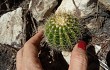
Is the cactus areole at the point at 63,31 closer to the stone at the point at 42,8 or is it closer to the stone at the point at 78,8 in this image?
the stone at the point at 78,8

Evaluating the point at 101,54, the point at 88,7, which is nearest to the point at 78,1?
the point at 88,7

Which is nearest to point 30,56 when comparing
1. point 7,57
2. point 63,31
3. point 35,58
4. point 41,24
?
point 35,58

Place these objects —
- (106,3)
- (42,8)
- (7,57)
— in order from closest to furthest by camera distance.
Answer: (106,3) → (42,8) → (7,57)

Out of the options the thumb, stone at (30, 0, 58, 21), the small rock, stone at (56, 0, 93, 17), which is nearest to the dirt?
stone at (30, 0, 58, 21)

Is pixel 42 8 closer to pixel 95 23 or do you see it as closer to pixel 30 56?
pixel 95 23

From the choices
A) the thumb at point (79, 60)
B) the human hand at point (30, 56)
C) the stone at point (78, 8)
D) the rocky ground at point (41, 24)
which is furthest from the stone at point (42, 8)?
the thumb at point (79, 60)

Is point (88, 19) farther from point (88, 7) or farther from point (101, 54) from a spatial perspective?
point (101, 54)
